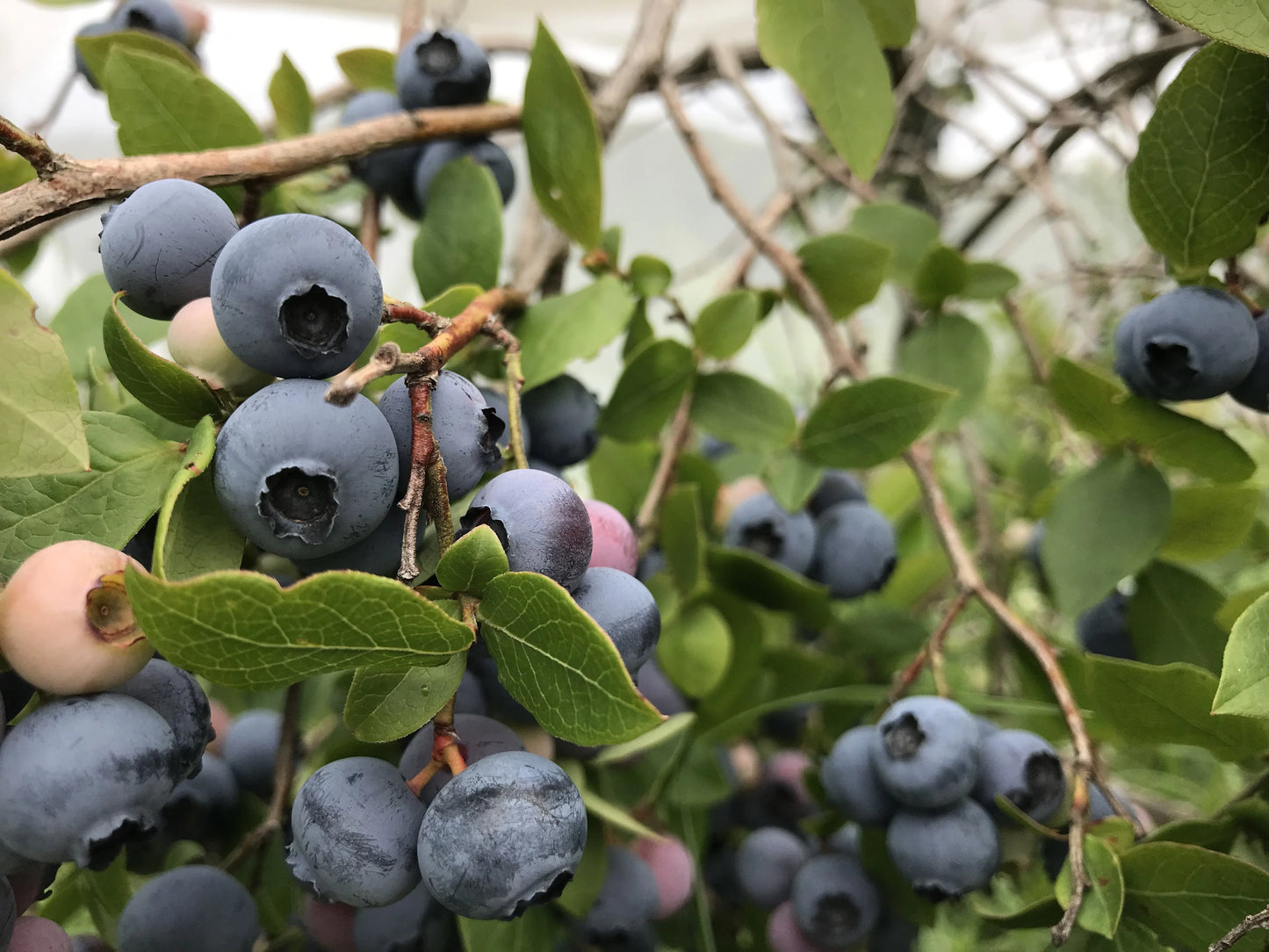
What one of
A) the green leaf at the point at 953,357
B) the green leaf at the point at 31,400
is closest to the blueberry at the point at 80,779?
the green leaf at the point at 31,400

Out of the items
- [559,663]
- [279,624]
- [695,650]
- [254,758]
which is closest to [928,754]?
[695,650]

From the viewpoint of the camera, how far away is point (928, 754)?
2.04 feet

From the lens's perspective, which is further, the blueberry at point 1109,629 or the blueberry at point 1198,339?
the blueberry at point 1109,629

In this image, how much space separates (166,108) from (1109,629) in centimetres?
84

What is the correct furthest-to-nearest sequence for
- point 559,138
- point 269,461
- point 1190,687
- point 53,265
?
1. point 53,265
2. point 559,138
3. point 1190,687
4. point 269,461

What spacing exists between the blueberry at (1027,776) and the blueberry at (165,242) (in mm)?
577

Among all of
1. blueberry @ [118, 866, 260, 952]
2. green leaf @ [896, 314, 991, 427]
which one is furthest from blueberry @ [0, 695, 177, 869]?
green leaf @ [896, 314, 991, 427]

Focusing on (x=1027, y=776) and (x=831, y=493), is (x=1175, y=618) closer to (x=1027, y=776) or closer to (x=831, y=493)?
(x=1027, y=776)

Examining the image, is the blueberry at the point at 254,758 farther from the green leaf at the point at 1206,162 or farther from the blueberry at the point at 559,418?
the green leaf at the point at 1206,162

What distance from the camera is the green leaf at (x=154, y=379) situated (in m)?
0.42

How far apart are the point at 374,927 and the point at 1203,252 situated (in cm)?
66

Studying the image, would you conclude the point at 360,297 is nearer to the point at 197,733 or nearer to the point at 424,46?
the point at 197,733

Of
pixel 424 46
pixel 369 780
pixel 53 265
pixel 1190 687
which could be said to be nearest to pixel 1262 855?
pixel 1190 687

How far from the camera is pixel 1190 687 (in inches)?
22.0
